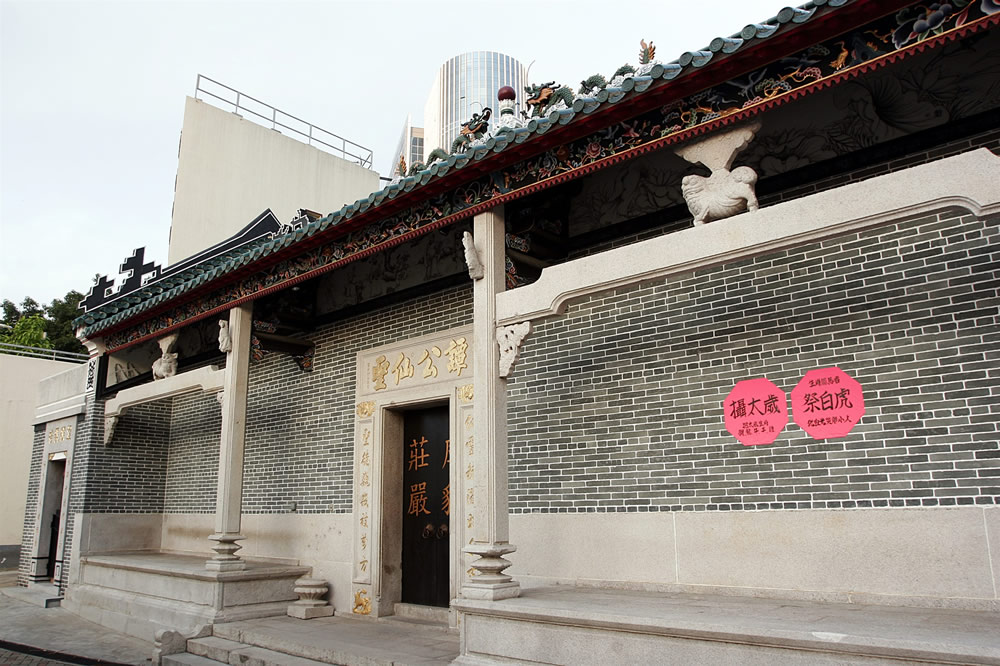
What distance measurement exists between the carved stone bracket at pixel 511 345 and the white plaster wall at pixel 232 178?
10.0 metres

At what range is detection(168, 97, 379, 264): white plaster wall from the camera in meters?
13.6

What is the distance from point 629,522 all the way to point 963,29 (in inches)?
144

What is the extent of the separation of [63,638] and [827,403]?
7.82 meters

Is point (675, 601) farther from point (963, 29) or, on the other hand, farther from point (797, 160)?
point (963, 29)

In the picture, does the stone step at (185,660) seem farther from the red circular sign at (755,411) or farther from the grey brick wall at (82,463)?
the red circular sign at (755,411)

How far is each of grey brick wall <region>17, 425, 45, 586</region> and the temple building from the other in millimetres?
4803

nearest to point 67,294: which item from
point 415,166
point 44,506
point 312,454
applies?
point 44,506

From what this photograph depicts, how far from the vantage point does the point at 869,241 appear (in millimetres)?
4840

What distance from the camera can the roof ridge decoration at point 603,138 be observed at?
12.1 feet

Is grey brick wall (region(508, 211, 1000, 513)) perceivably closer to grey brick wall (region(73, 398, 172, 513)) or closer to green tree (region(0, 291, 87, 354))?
grey brick wall (region(73, 398, 172, 513))

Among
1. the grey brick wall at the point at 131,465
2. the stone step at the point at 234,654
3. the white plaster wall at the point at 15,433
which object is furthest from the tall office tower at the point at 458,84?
the white plaster wall at the point at 15,433

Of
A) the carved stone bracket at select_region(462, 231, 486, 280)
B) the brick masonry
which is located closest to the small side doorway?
the brick masonry

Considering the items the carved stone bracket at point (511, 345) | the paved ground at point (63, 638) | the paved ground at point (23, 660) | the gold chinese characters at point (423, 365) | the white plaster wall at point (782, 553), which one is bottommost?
the paved ground at point (23, 660)

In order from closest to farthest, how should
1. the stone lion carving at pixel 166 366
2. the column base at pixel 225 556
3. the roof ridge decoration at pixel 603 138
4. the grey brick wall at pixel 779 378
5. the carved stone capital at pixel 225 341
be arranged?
the roof ridge decoration at pixel 603 138 → the grey brick wall at pixel 779 378 → the column base at pixel 225 556 → the carved stone capital at pixel 225 341 → the stone lion carving at pixel 166 366
